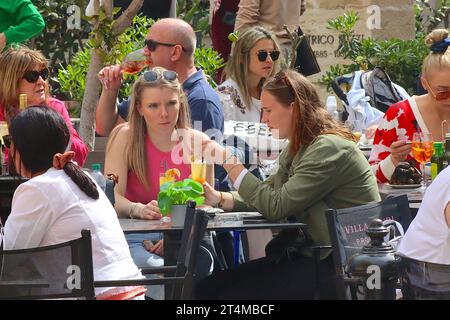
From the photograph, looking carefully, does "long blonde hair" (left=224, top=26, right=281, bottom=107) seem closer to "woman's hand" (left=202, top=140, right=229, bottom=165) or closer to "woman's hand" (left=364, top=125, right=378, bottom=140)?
"woman's hand" (left=364, top=125, right=378, bottom=140)

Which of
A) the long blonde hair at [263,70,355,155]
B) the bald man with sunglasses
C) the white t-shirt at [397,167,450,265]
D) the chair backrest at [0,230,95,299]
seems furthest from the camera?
the bald man with sunglasses

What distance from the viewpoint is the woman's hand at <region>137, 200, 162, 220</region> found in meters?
6.51

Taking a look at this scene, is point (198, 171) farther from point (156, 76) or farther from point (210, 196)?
point (156, 76)

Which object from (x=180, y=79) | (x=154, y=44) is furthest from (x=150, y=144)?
(x=154, y=44)

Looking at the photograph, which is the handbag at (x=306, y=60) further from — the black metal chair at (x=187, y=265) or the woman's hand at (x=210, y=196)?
the black metal chair at (x=187, y=265)

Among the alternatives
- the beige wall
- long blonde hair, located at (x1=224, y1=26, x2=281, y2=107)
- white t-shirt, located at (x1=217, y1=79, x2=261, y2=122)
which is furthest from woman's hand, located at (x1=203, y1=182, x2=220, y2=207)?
the beige wall

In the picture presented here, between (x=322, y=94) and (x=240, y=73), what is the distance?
3.58 metres

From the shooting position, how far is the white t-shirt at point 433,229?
4.73m

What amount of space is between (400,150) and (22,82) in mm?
2264

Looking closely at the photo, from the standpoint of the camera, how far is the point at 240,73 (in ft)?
29.3

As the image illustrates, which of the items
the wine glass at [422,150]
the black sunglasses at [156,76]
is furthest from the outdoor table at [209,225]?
the wine glass at [422,150]

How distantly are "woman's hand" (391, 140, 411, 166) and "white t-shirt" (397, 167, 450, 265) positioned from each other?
7.69ft
